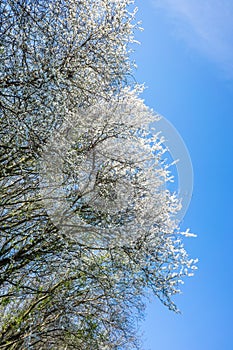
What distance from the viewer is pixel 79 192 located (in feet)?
23.3

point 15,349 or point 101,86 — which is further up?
point 101,86

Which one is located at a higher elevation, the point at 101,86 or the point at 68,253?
the point at 101,86

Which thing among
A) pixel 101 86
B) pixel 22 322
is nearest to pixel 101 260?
pixel 22 322

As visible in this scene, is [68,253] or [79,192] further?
[68,253]

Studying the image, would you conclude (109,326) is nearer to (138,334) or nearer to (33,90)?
(138,334)

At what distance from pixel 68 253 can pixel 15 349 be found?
301cm

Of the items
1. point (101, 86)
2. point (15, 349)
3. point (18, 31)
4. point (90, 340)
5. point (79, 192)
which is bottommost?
point (15, 349)

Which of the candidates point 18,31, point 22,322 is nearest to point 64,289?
point 22,322

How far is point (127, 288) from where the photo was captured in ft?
29.3

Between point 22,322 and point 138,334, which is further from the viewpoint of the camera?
point 138,334

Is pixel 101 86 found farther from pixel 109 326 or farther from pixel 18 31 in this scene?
pixel 109 326

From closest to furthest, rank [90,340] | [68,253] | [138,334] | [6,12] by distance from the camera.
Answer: [6,12] → [68,253] → [90,340] → [138,334]

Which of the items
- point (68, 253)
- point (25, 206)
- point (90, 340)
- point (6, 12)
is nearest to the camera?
point (6, 12)

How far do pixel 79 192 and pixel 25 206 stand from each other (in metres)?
1.85
